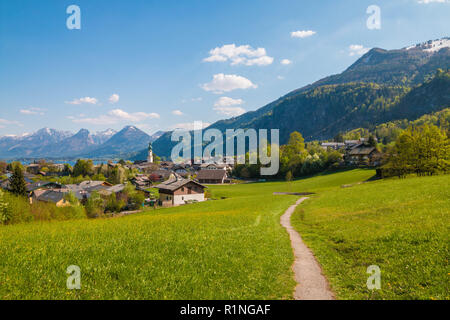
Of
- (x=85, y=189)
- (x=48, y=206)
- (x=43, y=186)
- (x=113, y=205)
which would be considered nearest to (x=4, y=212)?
(x=48, y=206)

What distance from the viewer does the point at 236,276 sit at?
9.86 meters

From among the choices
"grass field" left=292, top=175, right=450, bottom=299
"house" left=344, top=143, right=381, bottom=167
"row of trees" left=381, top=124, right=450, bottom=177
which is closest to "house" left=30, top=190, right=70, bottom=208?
"grass field" left=292, top=175, right=450, bottom=299

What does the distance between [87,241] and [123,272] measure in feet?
19.4

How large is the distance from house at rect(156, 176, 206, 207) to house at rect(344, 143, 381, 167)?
74.6m

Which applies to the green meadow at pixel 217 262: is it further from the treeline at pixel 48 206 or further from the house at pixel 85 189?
the house at pixel 85 189

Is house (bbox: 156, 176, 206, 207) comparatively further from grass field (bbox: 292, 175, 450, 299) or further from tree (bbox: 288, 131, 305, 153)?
tree (bbox: 288, 131, 305, 153)

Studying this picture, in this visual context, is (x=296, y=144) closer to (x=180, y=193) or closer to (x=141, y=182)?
(x=180, y=193)

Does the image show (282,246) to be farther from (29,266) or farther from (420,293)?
(29,266)

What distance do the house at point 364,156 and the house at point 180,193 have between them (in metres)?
74.6

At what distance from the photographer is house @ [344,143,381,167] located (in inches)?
4090

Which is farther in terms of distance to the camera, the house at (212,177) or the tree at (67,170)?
the tree at (67,170)

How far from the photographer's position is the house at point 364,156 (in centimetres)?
10388

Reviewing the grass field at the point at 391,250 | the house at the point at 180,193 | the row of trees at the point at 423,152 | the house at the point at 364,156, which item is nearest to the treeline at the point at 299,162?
the house at the point at 364,156
